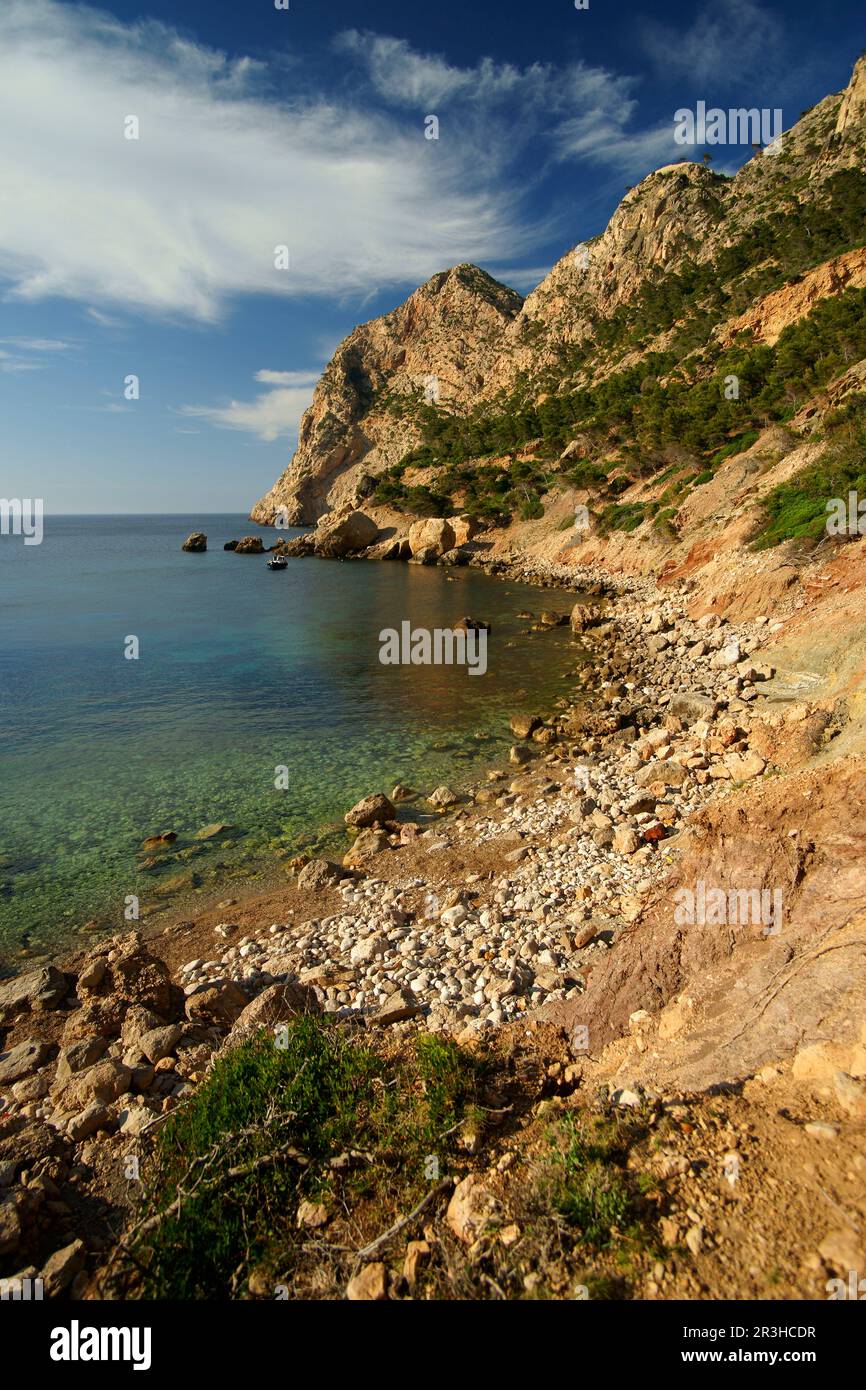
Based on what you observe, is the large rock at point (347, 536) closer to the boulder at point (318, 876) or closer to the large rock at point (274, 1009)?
the boulder at point (318, 876)

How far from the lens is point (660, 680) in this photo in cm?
2192

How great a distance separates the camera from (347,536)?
269 feet

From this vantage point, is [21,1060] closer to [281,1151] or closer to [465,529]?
[281,1151]

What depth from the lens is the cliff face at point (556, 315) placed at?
74.4 meters

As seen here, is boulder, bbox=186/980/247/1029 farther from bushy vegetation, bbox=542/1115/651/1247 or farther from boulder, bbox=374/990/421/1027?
bushy vegetation, bbox=542/1115/651/1247

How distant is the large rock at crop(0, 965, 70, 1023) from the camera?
879 cm

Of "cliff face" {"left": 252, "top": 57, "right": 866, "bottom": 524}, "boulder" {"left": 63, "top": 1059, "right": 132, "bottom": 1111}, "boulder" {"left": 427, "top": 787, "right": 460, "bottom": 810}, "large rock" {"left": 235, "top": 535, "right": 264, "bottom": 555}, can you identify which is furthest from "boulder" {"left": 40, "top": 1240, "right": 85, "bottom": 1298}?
"large rock" {"left": 235, "top": 535, "right": 264, "bottom": 555}

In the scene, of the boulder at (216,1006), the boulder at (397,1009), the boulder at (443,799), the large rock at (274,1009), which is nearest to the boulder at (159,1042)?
the boulder at (216,1006)

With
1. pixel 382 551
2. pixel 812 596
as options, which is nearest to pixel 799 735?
pixel 812 596

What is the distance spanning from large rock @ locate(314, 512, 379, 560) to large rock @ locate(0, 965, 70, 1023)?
76.4 m

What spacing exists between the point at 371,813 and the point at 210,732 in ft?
29.6

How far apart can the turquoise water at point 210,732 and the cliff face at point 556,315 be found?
4605 centimetres

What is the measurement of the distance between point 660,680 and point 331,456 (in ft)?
389
